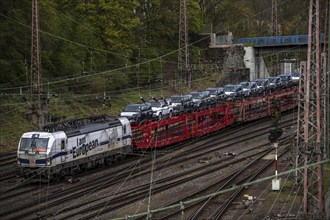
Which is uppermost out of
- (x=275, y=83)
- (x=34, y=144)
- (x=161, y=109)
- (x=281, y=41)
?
(x=281, y=41)

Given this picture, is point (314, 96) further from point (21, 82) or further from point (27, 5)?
point (27, 5)

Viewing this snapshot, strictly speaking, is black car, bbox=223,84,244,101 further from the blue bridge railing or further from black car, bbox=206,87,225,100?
the blue bridge railing

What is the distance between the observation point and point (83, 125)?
3134 centimetres

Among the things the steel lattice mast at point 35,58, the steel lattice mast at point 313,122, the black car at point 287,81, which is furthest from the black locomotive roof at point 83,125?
the black car at point 287,81

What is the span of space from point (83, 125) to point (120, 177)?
3.40 metres

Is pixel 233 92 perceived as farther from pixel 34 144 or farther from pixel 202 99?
pixel 34 144

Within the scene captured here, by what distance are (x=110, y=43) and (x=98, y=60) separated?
3293mm

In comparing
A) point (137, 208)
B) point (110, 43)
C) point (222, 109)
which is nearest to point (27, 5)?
point (110, 43)

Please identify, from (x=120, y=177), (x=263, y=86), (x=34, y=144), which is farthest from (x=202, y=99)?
(x=34, y=144)

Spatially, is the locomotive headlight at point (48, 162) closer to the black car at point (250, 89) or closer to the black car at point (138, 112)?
the black car at point (138, 112)

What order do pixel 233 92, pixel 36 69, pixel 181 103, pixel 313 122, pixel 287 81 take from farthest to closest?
1. pixel 287 81
2. pixel 233 92
3. pixel 181 103
4. pixel 36 69
5. pixel 313 122

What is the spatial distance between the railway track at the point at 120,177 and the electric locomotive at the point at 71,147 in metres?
1.26

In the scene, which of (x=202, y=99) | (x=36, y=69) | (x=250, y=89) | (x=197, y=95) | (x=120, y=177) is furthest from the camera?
(x=250, y=89)

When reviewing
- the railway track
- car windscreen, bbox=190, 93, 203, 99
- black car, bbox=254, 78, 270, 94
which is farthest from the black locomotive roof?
black car, bbox=254, 78, 270, 94
